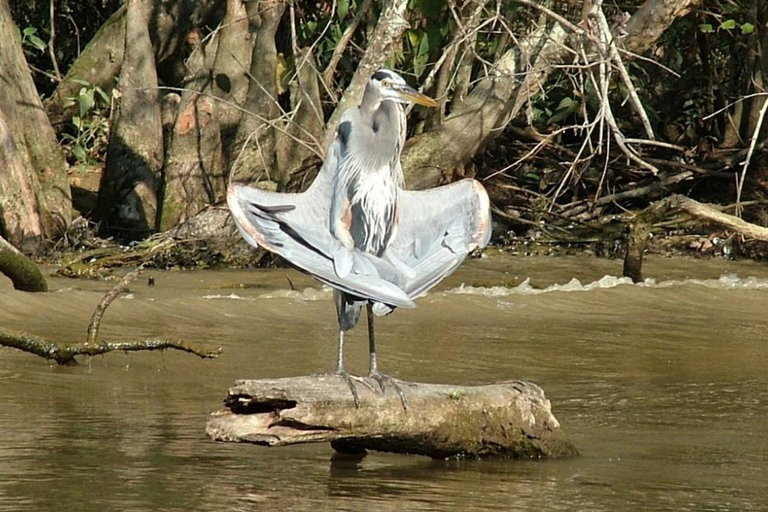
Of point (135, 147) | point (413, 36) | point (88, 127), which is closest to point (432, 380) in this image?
point (413, 36)

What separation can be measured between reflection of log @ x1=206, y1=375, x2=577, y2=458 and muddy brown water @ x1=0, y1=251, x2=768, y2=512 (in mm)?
90

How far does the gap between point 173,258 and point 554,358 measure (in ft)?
14.4

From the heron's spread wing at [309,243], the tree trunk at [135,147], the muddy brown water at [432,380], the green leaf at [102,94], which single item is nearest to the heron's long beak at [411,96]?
the heron's spread wing at [309,243]

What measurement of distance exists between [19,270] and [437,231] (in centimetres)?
410

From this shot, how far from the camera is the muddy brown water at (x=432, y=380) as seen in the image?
209 inches

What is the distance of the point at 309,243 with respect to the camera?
5.92 metres

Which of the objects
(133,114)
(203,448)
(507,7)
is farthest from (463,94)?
(203,448)

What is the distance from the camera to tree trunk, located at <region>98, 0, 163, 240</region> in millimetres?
12781

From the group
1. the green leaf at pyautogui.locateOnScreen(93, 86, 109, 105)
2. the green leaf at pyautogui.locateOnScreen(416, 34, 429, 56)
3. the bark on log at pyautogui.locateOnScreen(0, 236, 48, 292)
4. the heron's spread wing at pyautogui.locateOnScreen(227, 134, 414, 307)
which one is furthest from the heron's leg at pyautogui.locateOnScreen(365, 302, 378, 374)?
the green leaf at pyautogui.locateOnScreen(93, 86, 109, 105)

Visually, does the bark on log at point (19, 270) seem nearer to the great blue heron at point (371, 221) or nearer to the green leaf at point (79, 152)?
the great blue heron at point (371, 221)

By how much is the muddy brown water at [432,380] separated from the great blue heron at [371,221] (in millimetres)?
569

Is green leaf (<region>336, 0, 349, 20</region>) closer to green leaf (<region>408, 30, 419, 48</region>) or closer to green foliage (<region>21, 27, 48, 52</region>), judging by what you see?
green leaf (<region>408, 30, 419, 48</region>)

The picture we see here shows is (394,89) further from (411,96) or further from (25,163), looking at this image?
(25,163)

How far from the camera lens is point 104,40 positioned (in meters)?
13.9
